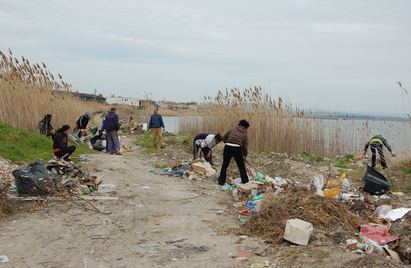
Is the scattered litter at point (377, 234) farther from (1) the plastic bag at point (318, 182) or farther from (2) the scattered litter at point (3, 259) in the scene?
(2) the scattered litter at point (3, 259)

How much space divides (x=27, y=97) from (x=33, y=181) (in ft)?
23.0

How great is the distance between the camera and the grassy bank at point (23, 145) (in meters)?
8.40

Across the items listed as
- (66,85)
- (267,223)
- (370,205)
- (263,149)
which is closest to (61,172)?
(267,223)

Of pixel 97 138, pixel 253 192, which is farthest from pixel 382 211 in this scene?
pixel 97 138

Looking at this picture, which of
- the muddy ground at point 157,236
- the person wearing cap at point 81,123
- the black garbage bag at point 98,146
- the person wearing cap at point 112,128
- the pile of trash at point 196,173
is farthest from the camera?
the person wearing cap at point 81,123

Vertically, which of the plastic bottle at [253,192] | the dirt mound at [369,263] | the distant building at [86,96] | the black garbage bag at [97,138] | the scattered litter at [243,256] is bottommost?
the scattered litter at [243,256]

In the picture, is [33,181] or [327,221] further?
[33,181]

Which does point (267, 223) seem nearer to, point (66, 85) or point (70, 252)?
point (70, 252)

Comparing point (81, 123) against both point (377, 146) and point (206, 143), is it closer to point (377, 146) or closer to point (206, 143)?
point (206, 143)

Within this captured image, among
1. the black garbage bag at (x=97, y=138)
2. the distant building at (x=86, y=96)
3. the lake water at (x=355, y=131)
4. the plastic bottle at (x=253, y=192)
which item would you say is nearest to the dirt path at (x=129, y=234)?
the plastic bottle at (x=253, y=192)

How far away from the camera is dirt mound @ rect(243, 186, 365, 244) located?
4.55m

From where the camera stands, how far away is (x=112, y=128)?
1147cm

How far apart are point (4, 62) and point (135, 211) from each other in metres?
9.22

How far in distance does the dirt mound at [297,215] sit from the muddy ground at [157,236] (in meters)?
Answer: 0.08
